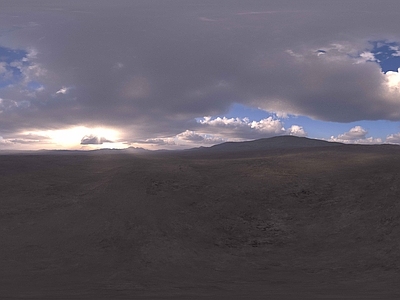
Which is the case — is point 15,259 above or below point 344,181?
below

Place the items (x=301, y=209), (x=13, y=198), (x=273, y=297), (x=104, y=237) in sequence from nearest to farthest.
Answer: (x=273, y=297)
(x=104, y=237)
(x=301, y=209)
(x=13, y=198)

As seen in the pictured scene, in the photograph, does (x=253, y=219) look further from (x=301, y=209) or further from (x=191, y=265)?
(x=191, y=265)

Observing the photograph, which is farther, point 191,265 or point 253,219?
point 253,219

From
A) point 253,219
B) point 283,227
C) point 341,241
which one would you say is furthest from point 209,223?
point 341,241

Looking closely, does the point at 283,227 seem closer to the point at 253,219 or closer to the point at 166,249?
the point at 253,219

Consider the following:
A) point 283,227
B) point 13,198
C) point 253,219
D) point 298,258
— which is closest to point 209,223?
point 253,219

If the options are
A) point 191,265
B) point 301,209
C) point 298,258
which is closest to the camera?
point 191,265
